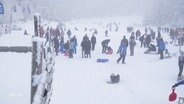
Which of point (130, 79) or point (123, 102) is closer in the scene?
point (123, 102)

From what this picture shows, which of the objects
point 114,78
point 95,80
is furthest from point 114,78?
point 95,80

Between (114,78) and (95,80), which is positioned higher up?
(114,78)

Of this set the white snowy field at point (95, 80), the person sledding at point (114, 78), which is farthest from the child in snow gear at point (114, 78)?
the white snowy field at point (95, 80)

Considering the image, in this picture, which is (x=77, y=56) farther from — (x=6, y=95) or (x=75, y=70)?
(x=6, y=95)

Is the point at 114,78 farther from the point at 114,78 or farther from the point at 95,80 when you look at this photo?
the point at 95,80

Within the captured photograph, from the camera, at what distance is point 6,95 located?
39.4ft

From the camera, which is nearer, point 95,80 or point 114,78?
point 114,78

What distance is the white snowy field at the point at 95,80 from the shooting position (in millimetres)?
14273

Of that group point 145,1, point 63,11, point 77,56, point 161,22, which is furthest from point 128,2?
point 77,56

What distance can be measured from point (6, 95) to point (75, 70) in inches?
353

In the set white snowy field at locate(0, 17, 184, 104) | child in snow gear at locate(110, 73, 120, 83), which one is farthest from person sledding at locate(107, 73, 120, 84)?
white snowy field at locate(0, 17, 184, 104)

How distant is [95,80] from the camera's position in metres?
18.2

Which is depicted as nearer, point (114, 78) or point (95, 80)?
point (114, 78)

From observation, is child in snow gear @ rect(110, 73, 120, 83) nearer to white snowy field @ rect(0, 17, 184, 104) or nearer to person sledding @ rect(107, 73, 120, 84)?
person sledding @ rect(107, 73, 120, 84)
